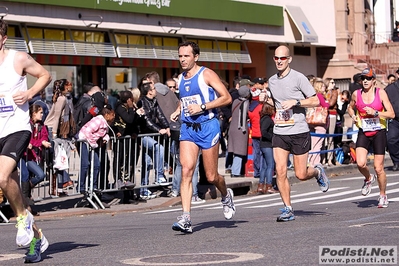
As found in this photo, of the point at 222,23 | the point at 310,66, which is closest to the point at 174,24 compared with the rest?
the point at 222,23

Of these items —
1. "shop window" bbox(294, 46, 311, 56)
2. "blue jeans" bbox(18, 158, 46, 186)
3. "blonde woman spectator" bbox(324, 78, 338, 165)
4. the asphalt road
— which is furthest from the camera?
"shop window" bbox(294, 46, 311, 56)

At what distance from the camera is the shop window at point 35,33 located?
27.0 metres

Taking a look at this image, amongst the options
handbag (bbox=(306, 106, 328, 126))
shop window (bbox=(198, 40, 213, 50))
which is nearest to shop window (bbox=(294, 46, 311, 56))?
shop window (bbox=(198, 40, 213, 50))

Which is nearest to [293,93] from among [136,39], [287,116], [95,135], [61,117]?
[287,116]

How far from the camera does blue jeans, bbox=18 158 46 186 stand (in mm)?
14328

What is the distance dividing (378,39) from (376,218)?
39.0m

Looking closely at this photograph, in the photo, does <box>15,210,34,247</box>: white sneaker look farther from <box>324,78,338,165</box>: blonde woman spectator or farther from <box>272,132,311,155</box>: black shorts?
<box>324,78,338,165</box>: blonde woman spectator

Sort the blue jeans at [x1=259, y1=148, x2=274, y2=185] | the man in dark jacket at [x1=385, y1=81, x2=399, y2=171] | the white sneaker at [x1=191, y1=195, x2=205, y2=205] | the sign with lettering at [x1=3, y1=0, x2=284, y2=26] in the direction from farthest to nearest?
the sign with lettering at [x1=3, y1=0, x2=284, y2=26] < the man in dark jacket at [x1=385, y1=81, x2=399, y2=171] < the blue jeans at [x1=259, y1=148, x2=274, y2=185] < the white sneaker at [x1=191, y1=195, x2=205, y2=205]

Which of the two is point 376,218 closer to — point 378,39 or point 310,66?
point 310,66

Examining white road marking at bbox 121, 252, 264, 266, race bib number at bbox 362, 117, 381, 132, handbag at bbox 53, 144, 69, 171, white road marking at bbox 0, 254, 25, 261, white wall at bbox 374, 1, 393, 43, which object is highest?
white wall at bbox 374, 1, 393, 43

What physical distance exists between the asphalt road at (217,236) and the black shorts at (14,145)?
951mm

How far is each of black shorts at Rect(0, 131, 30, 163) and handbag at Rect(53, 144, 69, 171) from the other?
6466mm

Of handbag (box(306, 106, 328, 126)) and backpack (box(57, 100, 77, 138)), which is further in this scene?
handbag (box(306, 106, 328, 126))

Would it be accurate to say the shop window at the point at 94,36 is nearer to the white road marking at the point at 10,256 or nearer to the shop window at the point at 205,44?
the shop window at the point at 205,44
